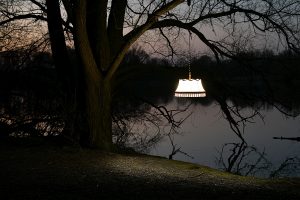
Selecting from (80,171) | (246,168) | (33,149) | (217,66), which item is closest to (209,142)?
(246,168)

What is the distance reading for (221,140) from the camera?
963 inches

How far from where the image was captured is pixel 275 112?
121 ft

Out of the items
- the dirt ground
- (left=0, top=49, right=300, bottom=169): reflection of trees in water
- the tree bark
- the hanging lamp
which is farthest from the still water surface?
the dirt ground

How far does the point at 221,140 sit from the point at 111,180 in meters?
18.1

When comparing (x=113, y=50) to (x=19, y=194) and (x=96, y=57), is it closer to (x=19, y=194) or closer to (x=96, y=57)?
(x=96, y=57)

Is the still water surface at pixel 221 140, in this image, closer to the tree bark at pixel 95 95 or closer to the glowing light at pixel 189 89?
the tree bark at pixel 95 95

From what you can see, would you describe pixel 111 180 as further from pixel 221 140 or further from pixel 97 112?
pixel 221 140

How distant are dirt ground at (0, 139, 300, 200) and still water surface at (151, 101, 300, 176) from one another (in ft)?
26.7

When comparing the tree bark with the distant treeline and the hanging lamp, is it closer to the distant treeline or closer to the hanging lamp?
the distant treeline

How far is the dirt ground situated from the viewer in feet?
19.5

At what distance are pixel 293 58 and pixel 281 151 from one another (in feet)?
31.5

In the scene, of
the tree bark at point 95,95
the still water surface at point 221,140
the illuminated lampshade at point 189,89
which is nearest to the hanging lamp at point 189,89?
the illuminated lampshade at point 189,89

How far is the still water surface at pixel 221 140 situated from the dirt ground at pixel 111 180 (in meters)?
8.14

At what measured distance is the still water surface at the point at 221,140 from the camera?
19297 millimetres
